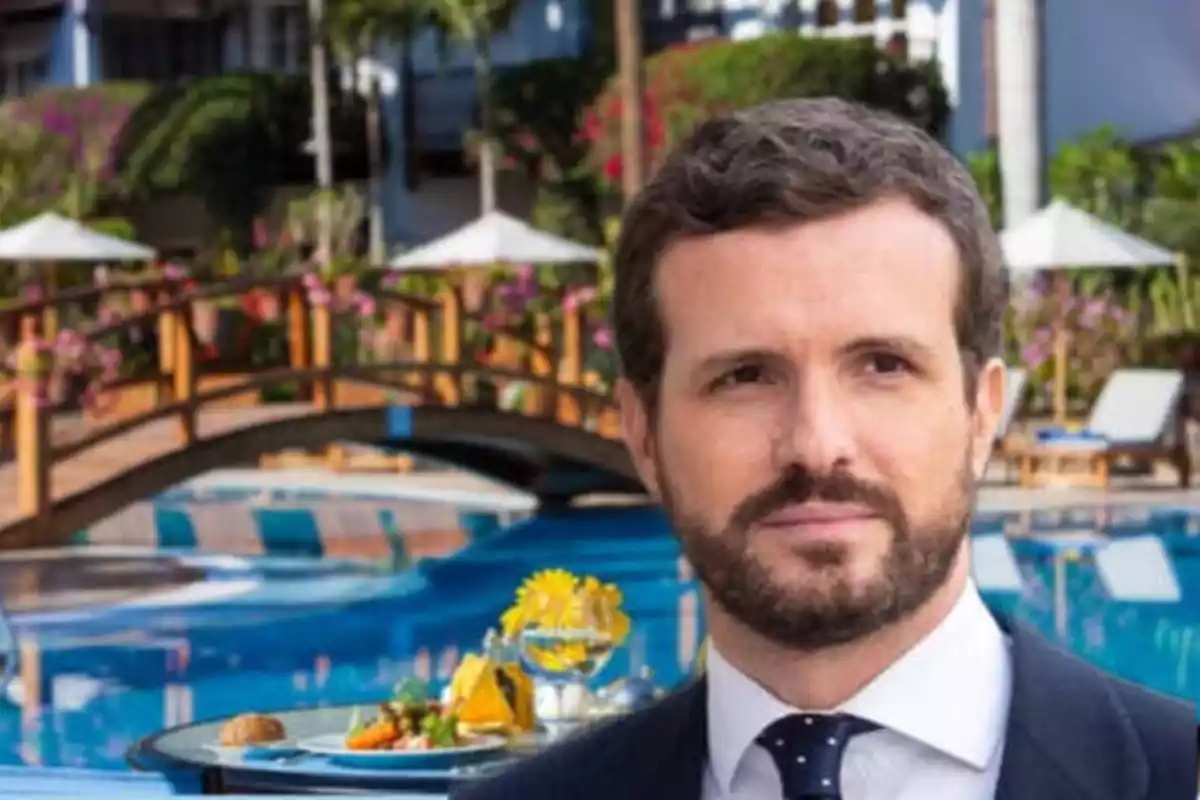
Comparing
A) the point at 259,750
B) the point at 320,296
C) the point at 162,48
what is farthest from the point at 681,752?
the point at 162,48

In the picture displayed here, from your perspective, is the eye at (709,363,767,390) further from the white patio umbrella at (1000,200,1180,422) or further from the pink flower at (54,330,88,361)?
the white patio umbrella at (1000,200,1180,422)

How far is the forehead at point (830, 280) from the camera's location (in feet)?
5.22

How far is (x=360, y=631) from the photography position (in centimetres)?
1352

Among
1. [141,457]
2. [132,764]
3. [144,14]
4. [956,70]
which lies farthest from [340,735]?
[144,14]

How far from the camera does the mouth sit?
5.14 feet

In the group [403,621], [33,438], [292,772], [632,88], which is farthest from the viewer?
[632,88]

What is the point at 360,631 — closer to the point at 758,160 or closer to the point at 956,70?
the point at 758,160

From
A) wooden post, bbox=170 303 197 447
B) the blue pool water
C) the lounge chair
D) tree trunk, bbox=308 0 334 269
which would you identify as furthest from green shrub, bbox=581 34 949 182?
wooden post, bbox=170 303 197 447

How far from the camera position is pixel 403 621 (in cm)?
1375

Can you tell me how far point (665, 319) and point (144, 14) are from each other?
37676mm

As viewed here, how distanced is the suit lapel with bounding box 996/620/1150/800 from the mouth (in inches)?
6.5

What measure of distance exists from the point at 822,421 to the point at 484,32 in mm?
32165

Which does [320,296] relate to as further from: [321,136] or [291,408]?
[321,136]

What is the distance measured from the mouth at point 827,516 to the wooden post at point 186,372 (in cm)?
1397
